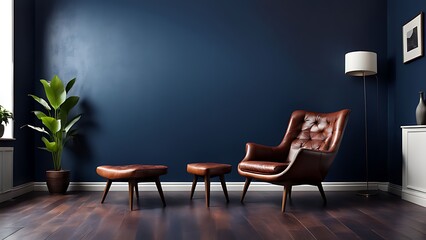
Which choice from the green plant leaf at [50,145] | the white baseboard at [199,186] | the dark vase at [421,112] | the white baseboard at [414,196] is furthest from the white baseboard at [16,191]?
the dark vase at [421,112]

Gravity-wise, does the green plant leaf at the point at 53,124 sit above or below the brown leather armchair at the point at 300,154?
above

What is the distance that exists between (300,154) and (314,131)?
0.80 m

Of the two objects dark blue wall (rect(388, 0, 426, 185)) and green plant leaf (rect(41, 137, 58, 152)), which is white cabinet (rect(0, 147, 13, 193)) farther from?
dark blue wall (rect(388, 0, 426, 185))

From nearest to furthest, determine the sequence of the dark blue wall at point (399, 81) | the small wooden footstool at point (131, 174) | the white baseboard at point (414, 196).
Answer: the small wooden footstool at point (131, 174) < the white baseboard at point (414, 196) < the dark blue wall at point (399, 81)

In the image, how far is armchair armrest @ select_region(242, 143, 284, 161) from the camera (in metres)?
4.27

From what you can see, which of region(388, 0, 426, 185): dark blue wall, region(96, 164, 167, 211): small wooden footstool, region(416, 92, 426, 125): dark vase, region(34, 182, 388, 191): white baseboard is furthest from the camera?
region(34, 182, 388, 191): white baseboard

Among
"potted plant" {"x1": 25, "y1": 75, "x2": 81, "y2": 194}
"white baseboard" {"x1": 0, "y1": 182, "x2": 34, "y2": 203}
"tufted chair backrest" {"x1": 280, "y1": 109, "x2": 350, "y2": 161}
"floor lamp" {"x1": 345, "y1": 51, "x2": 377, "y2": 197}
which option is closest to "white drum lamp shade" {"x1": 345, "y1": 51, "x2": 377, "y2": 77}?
"floor lamp" {"x1": 345, "y1": 51, "x2": 377, "y2": 197}

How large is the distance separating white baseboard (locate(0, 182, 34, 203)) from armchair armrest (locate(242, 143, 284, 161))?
7.90 ft

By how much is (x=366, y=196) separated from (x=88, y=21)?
12.3ft

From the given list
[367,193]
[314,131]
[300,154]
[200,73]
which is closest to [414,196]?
[367,193]

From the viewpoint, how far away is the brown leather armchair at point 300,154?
374cm

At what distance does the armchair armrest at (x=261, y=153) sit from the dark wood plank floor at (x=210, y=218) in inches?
16.4

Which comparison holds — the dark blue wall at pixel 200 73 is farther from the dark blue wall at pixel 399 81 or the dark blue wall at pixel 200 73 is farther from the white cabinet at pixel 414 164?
the white cabinet at pixel 414 164

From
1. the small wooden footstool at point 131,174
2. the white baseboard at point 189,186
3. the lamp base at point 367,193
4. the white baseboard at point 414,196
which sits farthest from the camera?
the white baseboard at point 189,186
